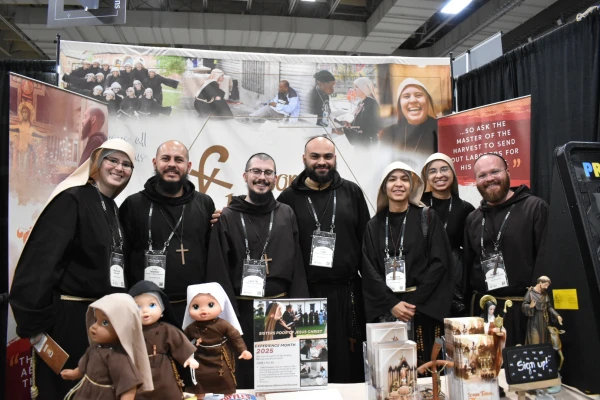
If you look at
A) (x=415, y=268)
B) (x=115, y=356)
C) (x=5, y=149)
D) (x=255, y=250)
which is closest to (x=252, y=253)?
(x=255, y=250)

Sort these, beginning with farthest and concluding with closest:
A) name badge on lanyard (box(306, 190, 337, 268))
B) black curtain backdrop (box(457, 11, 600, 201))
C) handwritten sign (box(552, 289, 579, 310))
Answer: black curtain backdrop (box(457, 11, 600, 201)), name badge on lanyard (box(306, 190, 337, 268)), handwritten sign (box(552, 289, 579, 310))

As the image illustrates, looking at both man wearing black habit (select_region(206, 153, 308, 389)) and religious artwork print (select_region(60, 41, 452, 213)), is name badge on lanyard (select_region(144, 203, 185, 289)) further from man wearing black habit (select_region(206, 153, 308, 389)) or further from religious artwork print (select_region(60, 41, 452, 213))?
religious artwork print (select_region(60, 41, 452, 213))

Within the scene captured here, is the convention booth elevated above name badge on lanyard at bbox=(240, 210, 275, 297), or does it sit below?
above

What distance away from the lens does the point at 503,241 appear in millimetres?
3025

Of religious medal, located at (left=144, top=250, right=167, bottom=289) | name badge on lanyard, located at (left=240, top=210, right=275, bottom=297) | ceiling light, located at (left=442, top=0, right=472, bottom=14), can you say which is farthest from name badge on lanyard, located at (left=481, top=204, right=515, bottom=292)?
ceiling light, located at (left=442, top=0, right=472, bottom=14)

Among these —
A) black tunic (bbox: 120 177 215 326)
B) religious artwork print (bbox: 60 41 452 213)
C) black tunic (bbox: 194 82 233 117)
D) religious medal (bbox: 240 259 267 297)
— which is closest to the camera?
religious medal (bbox: 240 259 267 297)

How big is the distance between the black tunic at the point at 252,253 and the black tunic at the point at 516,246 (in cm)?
119

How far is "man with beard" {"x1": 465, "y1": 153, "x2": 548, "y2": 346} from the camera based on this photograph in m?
2.93

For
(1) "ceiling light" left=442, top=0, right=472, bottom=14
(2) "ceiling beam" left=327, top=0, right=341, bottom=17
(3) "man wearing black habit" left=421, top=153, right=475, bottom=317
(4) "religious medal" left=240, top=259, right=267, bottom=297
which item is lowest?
(4) "religious medal" left=240, top=259, right=267, bottom=297

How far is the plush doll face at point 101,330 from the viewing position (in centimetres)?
151

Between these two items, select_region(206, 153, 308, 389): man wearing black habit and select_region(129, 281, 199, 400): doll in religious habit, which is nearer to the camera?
select_region(129, 281, 199, 400): doll in religious habit

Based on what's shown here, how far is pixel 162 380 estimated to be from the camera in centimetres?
165

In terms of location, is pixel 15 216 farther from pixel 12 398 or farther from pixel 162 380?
pixel 162 380

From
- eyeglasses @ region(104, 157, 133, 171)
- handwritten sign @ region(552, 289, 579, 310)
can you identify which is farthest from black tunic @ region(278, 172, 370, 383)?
handwritten sign @ region(552, 289, 579, 310)
